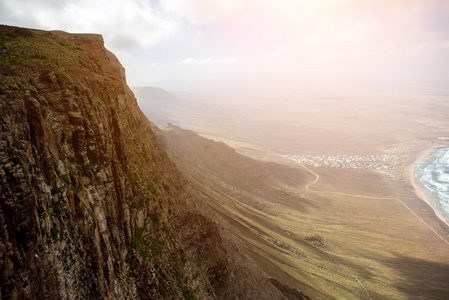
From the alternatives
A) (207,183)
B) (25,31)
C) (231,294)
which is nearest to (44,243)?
(25,31)

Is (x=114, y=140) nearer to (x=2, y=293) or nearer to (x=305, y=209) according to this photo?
(x=2, y=293)

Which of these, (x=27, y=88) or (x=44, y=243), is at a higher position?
(x=27, y=88)

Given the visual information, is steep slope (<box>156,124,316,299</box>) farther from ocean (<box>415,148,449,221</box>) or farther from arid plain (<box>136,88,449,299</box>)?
ocean (<box>415,148,449,221</box>)

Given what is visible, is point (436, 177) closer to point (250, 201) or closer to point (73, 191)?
point (250, 201)

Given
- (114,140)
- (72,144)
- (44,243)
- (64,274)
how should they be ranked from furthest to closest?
1. (114,140)
2. (72,144)
3. (64,274)
4. (44,243)

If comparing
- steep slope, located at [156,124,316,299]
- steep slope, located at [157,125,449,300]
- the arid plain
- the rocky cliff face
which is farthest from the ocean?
the rocky cliff face

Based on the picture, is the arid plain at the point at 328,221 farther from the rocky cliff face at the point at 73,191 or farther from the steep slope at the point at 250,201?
the rocky cliff face at the point at 73,191
